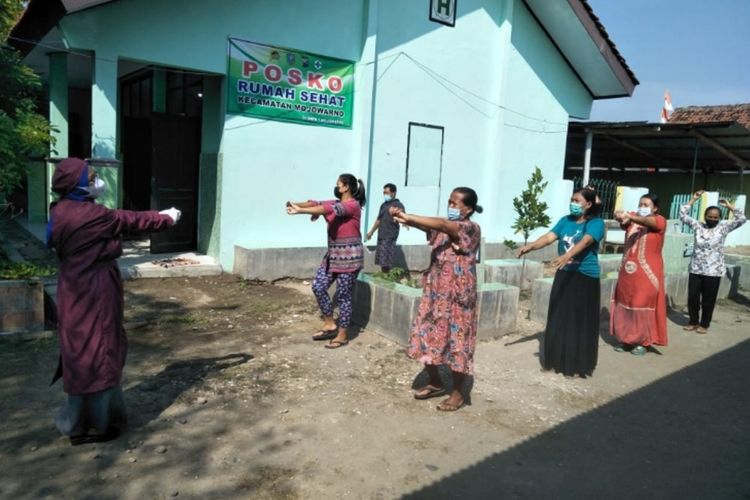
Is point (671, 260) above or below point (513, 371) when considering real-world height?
above

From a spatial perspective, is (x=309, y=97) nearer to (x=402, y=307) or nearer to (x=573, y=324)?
(x=402, y=307)

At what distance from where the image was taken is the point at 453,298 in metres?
4.27

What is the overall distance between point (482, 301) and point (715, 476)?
116 inches

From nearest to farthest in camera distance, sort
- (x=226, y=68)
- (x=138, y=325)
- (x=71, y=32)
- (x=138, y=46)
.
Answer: (x=138, y=325)
(x=71, y=32)
(x=138, y=46)
(x=226, y=68)

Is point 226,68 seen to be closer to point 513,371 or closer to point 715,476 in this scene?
point 513,371

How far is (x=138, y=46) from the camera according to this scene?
7.59m

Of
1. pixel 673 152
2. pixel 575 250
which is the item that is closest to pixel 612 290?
pixel 575 250

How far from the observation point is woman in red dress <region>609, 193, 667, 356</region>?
598 centimetres

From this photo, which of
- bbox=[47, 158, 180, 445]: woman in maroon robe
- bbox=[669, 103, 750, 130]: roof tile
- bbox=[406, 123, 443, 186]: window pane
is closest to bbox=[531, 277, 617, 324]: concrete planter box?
bbox=[406, 123, 443, 186]: window pane

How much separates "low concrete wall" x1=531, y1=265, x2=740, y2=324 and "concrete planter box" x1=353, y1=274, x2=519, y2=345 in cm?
77

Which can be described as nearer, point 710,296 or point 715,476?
point 715,476

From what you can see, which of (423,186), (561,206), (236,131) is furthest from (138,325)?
(561,206)

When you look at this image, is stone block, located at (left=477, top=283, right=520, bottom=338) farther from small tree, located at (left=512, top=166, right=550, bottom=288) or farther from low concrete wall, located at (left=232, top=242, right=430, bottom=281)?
low concrete wall, located at (left=232, top=242, right=430, bottom=281)

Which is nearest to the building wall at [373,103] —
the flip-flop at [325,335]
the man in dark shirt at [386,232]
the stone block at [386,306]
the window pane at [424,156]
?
the window pane at [424,156]
